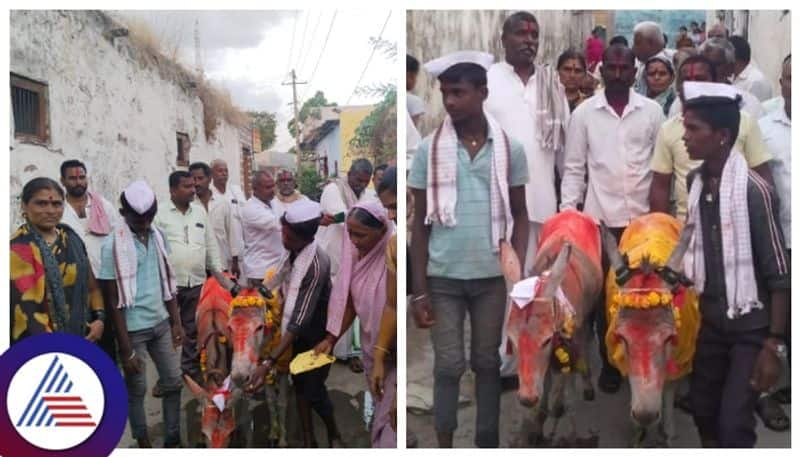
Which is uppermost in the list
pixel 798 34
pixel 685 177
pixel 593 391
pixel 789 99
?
pixel 798 34

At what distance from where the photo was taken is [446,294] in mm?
4512

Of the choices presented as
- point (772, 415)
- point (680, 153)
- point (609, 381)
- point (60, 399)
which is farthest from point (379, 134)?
point (772, 415)

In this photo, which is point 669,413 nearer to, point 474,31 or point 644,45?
point 644,45

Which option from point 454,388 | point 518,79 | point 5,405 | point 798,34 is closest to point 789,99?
point 798,34

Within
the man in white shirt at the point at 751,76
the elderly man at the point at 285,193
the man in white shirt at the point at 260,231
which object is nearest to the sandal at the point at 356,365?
the man in white shirt at the point at 260,231

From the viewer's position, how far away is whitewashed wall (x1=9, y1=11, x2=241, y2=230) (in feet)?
14.6

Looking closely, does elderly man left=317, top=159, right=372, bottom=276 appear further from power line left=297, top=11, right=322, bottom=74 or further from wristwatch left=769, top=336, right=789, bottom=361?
wristwatch left=769, top=336, right=789, bottom=361

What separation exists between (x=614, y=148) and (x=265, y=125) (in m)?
2.00

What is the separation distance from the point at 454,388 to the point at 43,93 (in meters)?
2.86

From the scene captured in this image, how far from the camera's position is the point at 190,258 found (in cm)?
476

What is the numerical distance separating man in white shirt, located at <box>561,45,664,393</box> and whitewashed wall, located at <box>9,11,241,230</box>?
201cm

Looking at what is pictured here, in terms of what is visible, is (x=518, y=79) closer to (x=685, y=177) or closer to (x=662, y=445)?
(x=685, y=177)

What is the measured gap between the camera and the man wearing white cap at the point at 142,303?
463 cm

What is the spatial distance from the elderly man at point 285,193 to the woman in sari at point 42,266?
1160 mm
